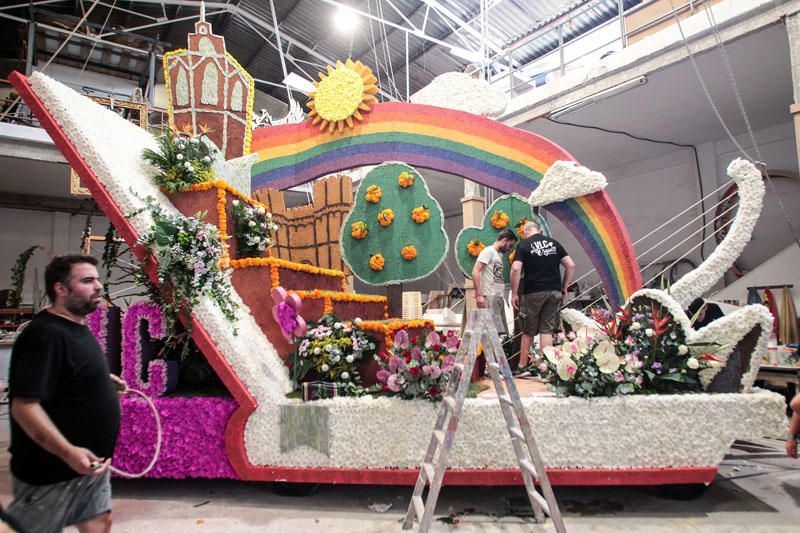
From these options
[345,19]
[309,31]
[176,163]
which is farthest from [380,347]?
[309,31]

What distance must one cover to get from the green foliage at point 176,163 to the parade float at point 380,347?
14mm

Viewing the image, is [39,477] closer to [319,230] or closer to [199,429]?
[199,429]

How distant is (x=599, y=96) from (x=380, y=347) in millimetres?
5183

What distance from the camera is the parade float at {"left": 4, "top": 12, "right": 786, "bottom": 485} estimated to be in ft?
8.90

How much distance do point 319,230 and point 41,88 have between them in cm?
282

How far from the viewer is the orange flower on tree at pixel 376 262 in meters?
4.14

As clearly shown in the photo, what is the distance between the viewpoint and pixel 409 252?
4.06 m

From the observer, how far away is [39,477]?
1.59 meters

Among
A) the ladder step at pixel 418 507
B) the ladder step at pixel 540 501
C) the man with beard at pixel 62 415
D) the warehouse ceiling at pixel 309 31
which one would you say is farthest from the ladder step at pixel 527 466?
the warehouse ceiling at pixel 309 31

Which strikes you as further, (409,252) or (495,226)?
(495,226)

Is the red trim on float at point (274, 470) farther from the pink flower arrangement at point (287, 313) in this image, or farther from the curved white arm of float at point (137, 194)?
the pink flower arrangement at point (287, 313)

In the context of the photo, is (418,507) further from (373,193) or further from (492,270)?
(373,193)

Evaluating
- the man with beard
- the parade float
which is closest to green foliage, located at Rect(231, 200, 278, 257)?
the parade float

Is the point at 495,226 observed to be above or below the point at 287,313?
above
